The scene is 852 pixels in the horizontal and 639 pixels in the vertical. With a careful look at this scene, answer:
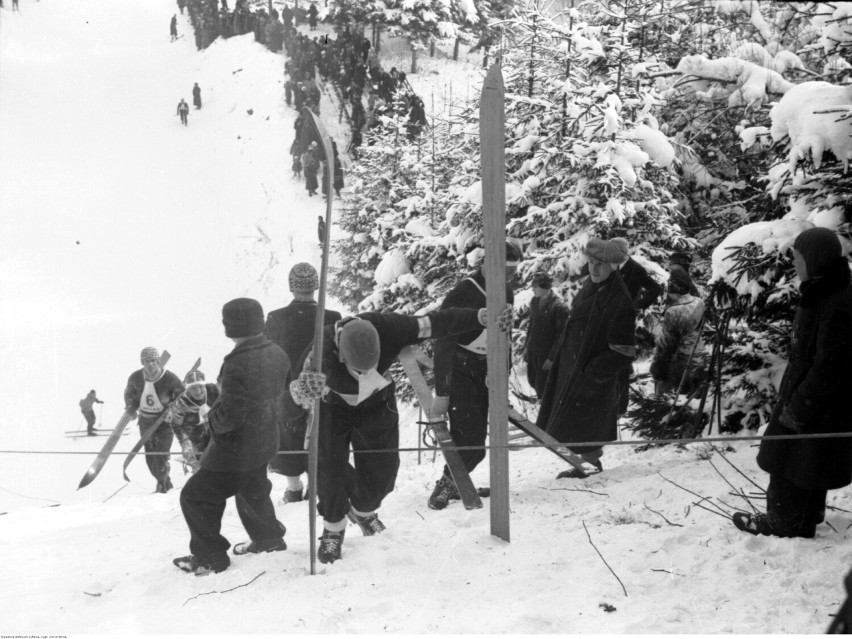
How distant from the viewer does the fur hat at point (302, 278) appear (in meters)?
3.95

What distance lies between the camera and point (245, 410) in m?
3.11

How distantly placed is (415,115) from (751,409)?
20.8 feet

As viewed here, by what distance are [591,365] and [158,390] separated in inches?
119

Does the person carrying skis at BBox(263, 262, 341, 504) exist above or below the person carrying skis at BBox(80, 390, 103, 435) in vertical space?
above

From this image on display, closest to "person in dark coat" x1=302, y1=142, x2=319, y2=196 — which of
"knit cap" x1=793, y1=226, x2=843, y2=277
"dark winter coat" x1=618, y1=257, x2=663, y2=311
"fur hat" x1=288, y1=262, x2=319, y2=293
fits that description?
"fur hat" x1=288, y1=262, x2=319, y2=293

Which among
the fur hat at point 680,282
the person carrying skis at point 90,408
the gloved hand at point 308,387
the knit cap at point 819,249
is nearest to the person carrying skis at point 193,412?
the gloved hand at point 308,387

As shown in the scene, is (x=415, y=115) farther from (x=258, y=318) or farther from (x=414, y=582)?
(x=414, y=582)

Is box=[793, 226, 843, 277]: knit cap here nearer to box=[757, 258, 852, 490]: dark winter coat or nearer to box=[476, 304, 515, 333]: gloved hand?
box=[757, 258, 852, 490]: dark winter coat

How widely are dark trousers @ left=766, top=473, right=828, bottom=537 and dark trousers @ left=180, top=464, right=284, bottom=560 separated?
7.79 ft

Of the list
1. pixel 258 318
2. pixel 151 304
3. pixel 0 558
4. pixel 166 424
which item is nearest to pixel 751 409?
pixel 258 318

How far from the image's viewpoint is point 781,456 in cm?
278

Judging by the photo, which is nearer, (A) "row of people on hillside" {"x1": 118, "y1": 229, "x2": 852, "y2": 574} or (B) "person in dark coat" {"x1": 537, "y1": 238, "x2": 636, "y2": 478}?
(A) "row of people on hillside" {"x1": 118, "y1": 229, "x2": 852, "y2": 574}

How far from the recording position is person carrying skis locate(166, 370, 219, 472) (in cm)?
416

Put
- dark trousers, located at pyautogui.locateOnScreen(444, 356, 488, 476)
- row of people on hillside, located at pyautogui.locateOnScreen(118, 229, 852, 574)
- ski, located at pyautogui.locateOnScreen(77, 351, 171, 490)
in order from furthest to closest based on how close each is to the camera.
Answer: ski, located at pyautogui.locateOnScreen(77, 351, 171, 490), dark trousers, located at pyautogui.locateOnScreen(444, 356, 488, 476), row of people on hillside, located at pyautogui.locateOnScreen(118, 229, 852, 574)
